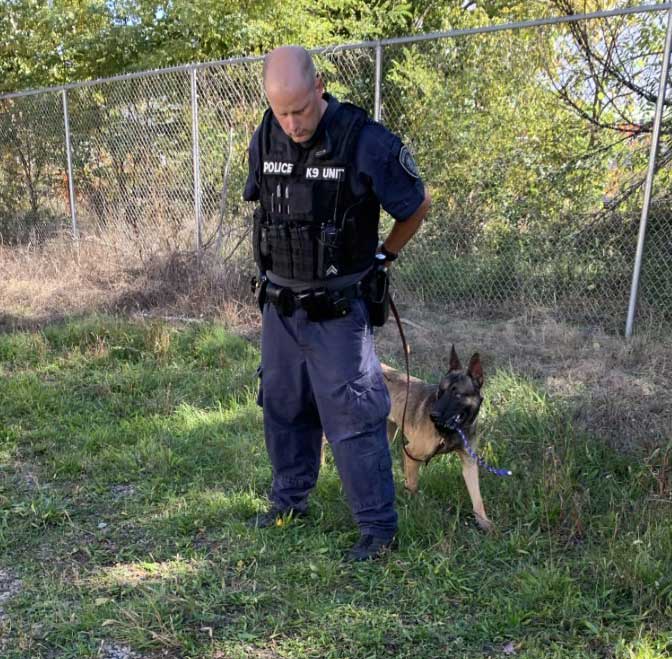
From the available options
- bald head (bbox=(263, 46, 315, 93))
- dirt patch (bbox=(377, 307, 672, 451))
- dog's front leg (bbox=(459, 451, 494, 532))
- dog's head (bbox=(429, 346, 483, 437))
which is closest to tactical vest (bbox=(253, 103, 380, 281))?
bald head (bbox=(263, 46, 315, 93))

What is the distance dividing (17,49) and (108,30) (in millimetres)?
1555

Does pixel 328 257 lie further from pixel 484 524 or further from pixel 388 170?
pixel 484 524

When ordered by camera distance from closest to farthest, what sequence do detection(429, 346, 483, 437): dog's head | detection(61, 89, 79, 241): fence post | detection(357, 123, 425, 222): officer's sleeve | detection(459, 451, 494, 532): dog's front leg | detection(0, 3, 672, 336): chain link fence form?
detection(357, 123, 425, 222): officer's sleeve
detection(429, 346, 483, 437): dog's head
detection(459, 451, 494, 532): dog's front leg
detection(0, 3, 672, 336): chain link fence
detection(61, 89, 79, 241): fence post

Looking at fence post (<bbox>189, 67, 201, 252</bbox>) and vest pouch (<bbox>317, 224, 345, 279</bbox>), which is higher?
fence post (<bbox>189, 67, 201, 252</bbox>)

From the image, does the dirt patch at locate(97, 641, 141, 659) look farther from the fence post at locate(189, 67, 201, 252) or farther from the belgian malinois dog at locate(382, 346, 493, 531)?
the fence post at locate(189, 67, 201, 252)

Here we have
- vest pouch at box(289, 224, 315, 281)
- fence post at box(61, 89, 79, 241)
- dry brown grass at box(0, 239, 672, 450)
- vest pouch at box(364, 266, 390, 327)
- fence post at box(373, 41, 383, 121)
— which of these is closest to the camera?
vest pouch at box(289, 224, 315, 281)

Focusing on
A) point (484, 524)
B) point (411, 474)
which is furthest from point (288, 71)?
point (484, 524)

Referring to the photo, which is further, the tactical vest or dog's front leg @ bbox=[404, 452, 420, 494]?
dog's front leg @ bbox=[404, 452, 420, 494]

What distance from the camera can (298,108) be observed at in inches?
96.0

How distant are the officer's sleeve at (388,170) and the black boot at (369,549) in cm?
142

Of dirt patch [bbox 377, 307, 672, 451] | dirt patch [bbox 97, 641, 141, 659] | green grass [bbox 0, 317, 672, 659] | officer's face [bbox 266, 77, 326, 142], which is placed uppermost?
officer's face [bbox 266, 77, 326, 142]

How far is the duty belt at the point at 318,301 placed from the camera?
2.65m

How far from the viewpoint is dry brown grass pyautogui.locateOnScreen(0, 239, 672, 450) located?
13.1 ft

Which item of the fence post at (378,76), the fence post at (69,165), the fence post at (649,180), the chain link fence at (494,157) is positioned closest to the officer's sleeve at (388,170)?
the fence post at (649,180)
